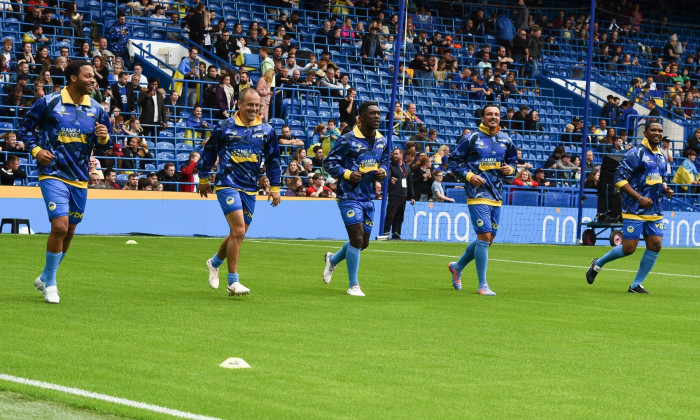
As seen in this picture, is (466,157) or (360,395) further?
(466,157)

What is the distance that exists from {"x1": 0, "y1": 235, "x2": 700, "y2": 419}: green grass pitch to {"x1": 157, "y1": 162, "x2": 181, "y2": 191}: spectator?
29.0 ft

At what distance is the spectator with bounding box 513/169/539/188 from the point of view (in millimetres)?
29656

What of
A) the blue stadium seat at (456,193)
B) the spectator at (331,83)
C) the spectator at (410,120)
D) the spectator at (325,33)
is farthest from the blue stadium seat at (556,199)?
the spectator at (325,33)

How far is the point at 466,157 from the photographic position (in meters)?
13.6

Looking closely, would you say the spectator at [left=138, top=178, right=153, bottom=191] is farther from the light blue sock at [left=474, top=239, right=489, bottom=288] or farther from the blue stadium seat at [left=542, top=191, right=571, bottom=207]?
the light blue sock at [left=474, top=239, right=489, bottom=288]

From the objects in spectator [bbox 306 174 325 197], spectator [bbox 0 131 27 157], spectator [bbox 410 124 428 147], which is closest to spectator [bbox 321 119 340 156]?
spectator [bbox 306 174 325 197]

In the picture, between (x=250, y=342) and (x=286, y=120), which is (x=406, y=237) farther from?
(x=250, y=342)

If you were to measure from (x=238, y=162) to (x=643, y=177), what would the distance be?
5629mm

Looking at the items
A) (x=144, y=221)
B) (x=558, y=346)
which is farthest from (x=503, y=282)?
(x=144, y=221)

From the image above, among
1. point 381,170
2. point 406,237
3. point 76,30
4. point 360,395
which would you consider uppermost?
point 76,30

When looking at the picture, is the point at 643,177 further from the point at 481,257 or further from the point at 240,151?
the point at 240,151

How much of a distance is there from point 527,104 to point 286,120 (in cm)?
1051

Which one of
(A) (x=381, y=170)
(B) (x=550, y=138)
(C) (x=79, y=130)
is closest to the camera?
(C) (x=79, y=130)

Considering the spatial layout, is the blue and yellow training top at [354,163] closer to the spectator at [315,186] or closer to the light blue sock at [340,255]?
the light blue sock at [340,255]
